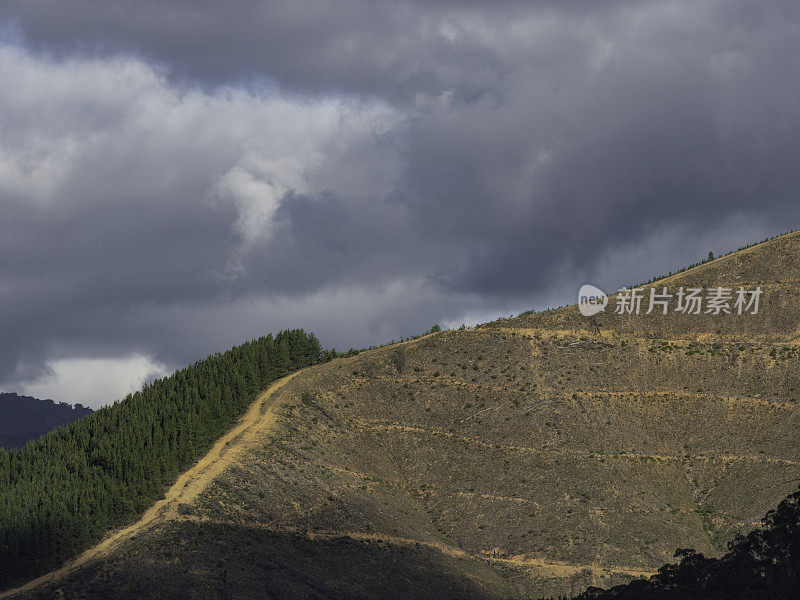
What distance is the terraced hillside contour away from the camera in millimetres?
74875

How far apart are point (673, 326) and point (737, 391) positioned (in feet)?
40.3

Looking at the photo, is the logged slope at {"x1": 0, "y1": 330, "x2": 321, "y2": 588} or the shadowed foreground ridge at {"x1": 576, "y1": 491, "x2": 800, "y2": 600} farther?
the logged slope at {"x1": 0, "y1": 330, "x2": 321, "y2": 588}

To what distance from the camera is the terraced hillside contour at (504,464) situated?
74875 millimetres

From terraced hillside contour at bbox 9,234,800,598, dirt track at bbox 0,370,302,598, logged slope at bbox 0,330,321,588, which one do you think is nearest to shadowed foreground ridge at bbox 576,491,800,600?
terraced hillside contour at bbox 9,234,800,598

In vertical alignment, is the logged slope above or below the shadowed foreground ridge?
above

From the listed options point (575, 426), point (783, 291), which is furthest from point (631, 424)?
point (783, 291)

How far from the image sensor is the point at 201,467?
85.6 meters

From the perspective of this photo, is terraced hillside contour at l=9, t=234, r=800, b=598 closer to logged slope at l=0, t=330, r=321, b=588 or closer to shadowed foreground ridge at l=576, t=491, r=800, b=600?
logged slope at l=0, t=330, r=321, b=588

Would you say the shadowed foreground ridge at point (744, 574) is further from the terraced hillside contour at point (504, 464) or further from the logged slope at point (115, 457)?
the logged slope at point (115, 457)

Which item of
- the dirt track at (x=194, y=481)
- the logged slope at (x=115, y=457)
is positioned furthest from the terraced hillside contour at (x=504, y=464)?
the logged slope at (x=115, y=457)

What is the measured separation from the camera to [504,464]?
310ft

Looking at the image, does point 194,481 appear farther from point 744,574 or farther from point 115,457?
point 744,574

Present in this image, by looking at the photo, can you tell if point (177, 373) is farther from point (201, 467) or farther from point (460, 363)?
point (460, 363)

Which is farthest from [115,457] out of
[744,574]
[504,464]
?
[744,574]
